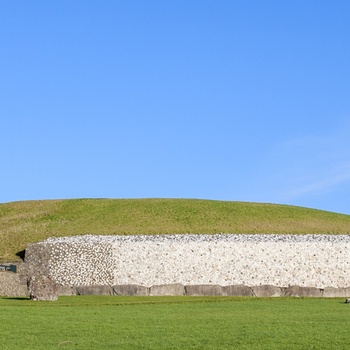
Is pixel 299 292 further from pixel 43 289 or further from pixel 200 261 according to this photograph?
pixel 43 289

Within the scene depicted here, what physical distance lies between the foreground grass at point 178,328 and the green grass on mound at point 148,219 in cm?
2305

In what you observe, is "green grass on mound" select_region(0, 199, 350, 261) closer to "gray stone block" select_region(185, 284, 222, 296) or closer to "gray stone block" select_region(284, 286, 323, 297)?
"gray stone block" select_region(185, 284, 222, 296)

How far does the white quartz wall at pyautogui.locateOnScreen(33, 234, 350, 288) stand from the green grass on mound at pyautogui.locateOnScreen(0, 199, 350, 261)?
4366 mm

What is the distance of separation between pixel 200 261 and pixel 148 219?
999 centimetres

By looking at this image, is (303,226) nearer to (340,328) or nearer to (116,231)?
(116,231)

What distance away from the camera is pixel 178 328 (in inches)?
648

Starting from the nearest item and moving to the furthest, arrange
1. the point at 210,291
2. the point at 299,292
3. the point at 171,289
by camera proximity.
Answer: the point at 299,292, the point at 171,289, the point at 210,291

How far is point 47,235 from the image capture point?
46.9 m

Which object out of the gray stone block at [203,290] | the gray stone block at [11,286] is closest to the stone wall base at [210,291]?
the gray stone block at [203,290]

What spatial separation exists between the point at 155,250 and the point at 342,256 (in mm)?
10105

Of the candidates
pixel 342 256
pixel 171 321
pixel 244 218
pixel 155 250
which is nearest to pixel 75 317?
pixel 171 321

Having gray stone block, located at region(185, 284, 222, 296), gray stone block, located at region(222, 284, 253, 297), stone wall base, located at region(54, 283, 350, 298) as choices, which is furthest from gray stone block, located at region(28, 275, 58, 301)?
gray stone block, located at region(222, 284, 253, 297)

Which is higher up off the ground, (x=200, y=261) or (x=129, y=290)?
(x=200, y=261)

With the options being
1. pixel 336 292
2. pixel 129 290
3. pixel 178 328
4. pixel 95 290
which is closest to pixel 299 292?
pixel 336 292
